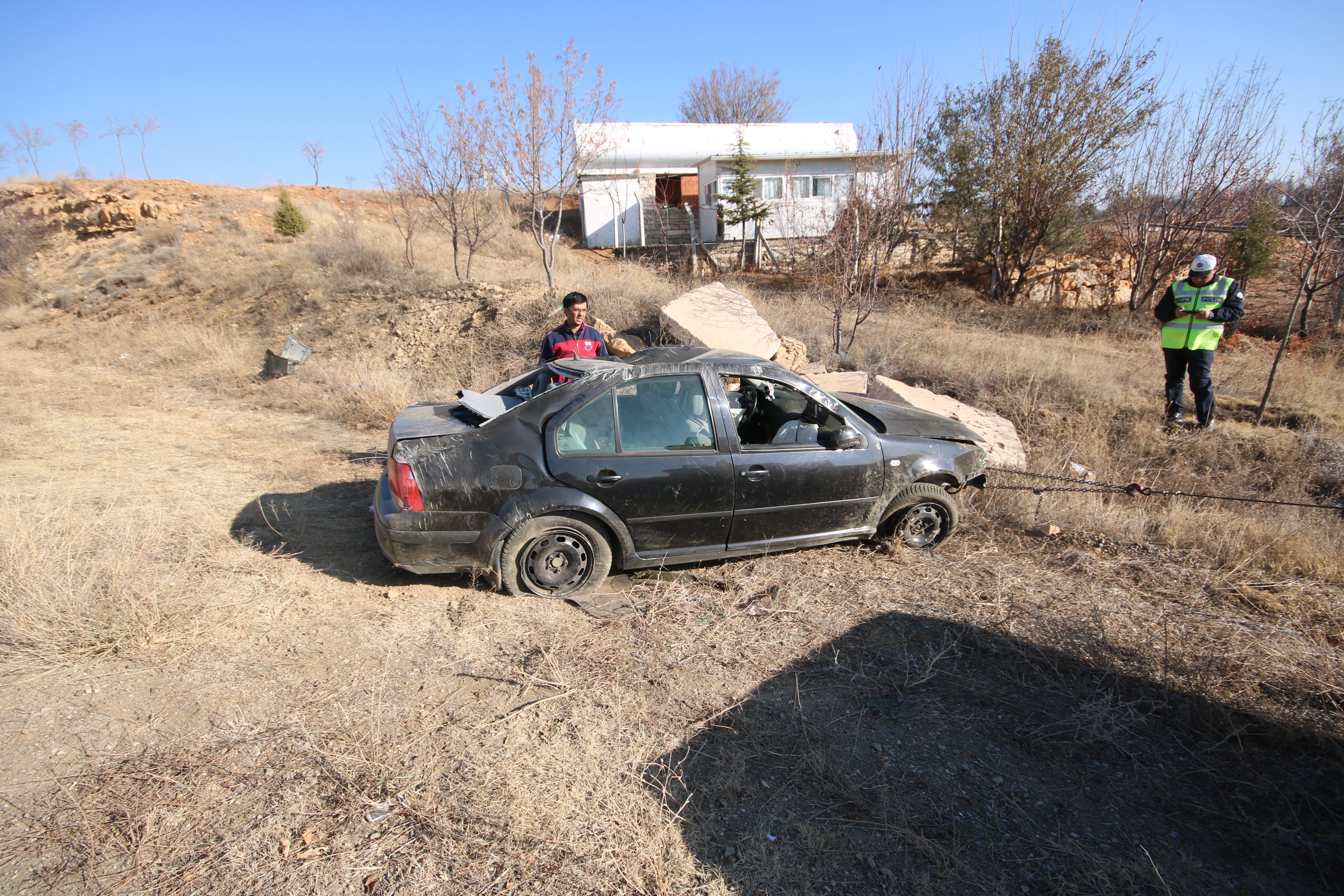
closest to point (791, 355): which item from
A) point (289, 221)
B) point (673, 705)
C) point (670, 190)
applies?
point (673, 705)

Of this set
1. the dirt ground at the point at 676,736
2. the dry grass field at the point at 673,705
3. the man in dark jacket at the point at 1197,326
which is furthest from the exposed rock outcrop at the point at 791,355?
the dirt ground at the point at 676,736

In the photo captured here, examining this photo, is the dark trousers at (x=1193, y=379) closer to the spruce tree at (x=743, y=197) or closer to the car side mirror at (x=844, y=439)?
the car side mirror at (x=844, y=439)

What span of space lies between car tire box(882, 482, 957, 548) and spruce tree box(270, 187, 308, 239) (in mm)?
21983

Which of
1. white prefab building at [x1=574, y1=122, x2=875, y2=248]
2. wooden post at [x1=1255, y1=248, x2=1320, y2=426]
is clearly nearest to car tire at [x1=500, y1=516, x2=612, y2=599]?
wooden post at [x1=1255, y1=248, x2=1320, y2=426]

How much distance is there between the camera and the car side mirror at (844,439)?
422cm

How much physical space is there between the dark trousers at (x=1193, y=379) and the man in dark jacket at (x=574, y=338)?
20.5 feet

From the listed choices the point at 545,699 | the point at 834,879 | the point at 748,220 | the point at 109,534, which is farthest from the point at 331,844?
the point at 748,220

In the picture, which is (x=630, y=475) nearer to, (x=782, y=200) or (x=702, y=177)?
(x=782, y=200)

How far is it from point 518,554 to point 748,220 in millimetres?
21023

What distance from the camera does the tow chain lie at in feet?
16.0

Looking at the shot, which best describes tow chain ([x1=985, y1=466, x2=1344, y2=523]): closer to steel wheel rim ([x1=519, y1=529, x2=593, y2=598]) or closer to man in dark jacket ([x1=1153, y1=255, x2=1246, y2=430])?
man in dark jacket ([x1=1153, y1=255, x2=1246, y2=430])

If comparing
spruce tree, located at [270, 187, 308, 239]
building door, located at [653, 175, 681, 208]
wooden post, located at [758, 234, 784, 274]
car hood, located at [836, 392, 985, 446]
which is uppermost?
building door, located at [653, 175, 681, 208]

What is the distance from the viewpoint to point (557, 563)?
12.9 feet

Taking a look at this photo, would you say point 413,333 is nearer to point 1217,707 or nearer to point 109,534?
point 109,534
